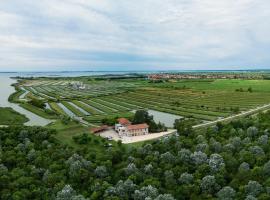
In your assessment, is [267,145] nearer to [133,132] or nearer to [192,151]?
[192,151]

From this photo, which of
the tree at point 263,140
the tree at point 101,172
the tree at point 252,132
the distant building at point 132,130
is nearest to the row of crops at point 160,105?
the distant building at point 132,130

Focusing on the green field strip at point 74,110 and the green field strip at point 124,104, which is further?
the green field strip at point 124,104

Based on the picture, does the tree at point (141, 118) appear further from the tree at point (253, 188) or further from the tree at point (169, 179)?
the tree at point (253, 188)

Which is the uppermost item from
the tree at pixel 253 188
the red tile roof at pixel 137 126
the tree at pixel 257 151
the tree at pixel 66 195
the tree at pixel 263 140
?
the tree at pixel 263 140

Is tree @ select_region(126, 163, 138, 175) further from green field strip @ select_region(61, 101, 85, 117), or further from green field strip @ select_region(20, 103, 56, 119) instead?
green field strip @ select_region(61, 101, 85, 117)

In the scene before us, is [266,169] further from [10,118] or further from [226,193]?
[10,118]

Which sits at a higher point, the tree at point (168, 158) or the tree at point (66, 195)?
the tree at point (168, 158)
